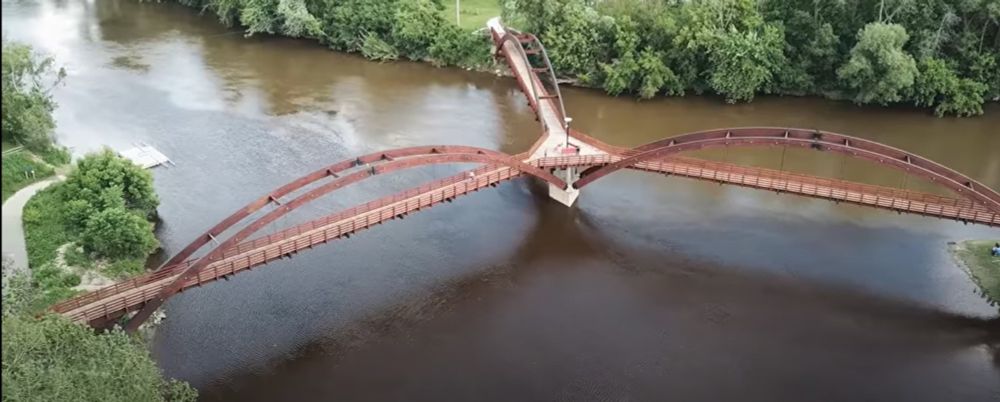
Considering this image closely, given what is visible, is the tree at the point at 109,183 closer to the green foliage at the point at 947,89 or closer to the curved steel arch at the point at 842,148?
the curved steel arch at the point at 842,148

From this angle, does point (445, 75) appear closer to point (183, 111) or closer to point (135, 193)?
point (183, 111)

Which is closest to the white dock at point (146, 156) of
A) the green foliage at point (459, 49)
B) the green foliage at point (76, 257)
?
the green foliage at point (76, 257)

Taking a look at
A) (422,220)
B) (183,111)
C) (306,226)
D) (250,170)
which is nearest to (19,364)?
(306,226)

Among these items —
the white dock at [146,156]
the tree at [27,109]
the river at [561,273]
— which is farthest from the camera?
the white dock at [146,156]

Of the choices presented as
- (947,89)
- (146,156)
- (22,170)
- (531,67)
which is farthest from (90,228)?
(947,89)

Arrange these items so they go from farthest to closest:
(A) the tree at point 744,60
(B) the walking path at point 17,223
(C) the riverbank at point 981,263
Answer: (A) the tree at point 744,60
(C) the riverbank at point 981,263
(B) the walking path at point 17,223

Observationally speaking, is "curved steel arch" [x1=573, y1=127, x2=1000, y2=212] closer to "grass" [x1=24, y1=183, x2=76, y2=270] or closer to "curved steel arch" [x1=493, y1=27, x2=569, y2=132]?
"curved steel arch" [x1=493, y1=27, x2=569, y2=132]
